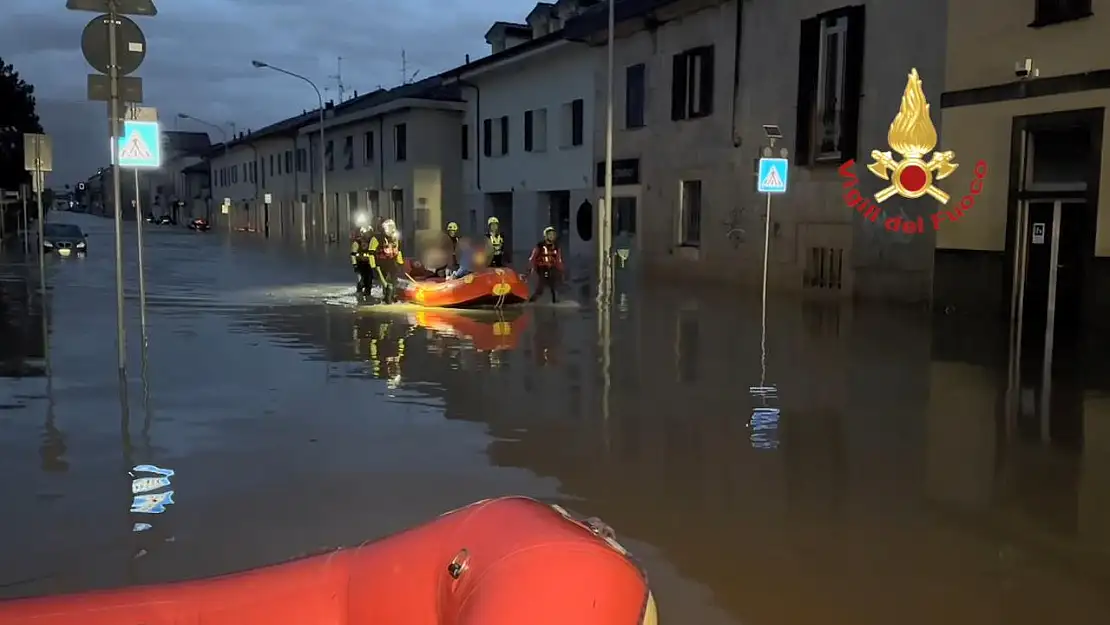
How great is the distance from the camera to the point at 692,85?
2525 cm

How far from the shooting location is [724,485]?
251 inches

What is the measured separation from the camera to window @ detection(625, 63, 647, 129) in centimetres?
2740

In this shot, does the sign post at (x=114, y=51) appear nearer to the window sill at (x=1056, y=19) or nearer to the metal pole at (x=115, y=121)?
the metal pole at (x=115, y=121)

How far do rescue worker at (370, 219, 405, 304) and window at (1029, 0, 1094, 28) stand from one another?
37.5 ft

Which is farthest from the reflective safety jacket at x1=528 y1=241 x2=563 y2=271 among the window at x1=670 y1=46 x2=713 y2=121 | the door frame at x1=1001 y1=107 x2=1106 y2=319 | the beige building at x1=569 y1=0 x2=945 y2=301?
the window at x1=670 y1=46 x2=713 y2=121

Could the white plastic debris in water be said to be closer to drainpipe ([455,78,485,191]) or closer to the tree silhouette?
drainpipe ([455,78,485,191])

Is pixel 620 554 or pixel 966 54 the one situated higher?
pixel 966 54

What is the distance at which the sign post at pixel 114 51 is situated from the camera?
885 cm

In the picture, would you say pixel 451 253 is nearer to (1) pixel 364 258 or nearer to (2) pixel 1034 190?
(1) pixel 364 258

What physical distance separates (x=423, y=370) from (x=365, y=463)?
3.93 meters

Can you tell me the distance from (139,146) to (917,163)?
1296 cm

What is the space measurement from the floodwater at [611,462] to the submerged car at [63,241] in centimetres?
2404

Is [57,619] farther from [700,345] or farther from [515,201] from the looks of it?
[515,201]

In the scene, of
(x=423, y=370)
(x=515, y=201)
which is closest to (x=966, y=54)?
(x=423, y=370)
